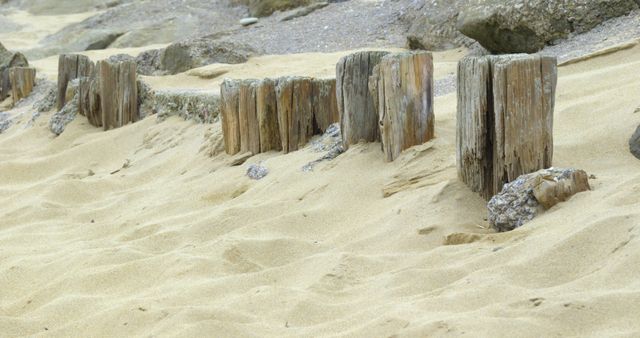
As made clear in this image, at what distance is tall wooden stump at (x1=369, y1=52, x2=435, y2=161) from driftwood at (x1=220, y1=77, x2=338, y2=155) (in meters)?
0.88

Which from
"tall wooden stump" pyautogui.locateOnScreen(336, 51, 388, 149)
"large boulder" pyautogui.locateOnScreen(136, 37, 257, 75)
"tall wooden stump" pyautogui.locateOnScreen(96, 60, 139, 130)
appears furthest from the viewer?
"large boulder" pyautogui.locateOnScreen(136, 37, 257, 75)

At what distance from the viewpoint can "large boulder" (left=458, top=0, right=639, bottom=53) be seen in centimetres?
858

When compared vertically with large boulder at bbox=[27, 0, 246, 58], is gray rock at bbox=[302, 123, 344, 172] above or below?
above

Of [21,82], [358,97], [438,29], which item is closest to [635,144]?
[358,97]

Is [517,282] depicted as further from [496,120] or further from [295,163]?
[295,163]

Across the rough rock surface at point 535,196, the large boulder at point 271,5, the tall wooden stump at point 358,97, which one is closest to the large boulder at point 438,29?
the large boulder at point 271,5

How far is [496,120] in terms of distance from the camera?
410cm

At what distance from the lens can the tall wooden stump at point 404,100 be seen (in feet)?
16.0

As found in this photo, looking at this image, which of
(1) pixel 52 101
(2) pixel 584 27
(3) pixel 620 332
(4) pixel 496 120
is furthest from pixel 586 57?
(1) pixel 52 101

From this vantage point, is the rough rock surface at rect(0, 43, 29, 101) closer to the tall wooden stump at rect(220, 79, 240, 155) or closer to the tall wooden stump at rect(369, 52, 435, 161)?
the tall wooden stump at rect(220, 79, 240, 155)

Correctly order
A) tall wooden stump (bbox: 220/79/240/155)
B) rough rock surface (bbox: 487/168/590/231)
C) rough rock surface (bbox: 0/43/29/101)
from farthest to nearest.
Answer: rough rock surface (bbox: 0/43/29/101), tall wooden stump (bbox: 220/79/240/155), rough rock surface (bbox: 487/168/590/231)

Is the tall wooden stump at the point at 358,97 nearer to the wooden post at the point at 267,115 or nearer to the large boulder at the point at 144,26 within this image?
the wooden post at the point at 267,115

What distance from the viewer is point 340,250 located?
13.6ft

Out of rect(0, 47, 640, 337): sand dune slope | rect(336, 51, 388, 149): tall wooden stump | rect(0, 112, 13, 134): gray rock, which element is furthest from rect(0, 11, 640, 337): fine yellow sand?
rect(0, 112, 13, 134): gray rock
